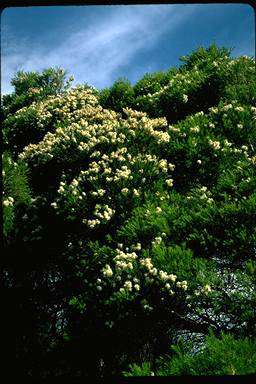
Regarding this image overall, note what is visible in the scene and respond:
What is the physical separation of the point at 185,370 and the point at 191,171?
7393 mm

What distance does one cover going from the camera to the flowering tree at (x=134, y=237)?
9734 millimetres

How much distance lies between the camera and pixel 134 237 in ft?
36.0

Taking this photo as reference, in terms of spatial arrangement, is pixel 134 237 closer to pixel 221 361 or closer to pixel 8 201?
pixel 8 201

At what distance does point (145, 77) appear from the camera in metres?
21.2

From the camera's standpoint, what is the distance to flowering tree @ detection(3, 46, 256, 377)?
31.9 ft

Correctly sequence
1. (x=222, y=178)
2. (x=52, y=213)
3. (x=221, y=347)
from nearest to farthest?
(x=221, y=347) → (x=222, y=178) → (x=52, y=213)

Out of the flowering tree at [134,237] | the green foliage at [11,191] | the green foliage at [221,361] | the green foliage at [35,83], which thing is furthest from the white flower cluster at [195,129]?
the green foliage at [35,83]

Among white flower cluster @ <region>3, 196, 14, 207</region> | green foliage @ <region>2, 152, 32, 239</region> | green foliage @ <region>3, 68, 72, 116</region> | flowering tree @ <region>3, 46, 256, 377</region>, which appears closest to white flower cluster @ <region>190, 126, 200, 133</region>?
flowering tree @ <region>3, 46, 256, 377</region>

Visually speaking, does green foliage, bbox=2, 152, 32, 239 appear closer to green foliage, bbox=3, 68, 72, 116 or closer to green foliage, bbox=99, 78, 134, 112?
green foliage, bbox=99, 78, 134, 112

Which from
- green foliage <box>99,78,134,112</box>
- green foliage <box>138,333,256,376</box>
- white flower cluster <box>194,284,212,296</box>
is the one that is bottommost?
green foliage <box>138,333,256,376</box>

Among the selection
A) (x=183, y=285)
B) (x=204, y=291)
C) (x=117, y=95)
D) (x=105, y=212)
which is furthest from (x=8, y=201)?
(x=117, y=95)

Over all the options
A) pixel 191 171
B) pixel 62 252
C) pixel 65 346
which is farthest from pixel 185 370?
pixel 191 171

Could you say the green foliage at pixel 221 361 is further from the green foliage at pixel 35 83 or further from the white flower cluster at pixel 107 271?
the green foliage at pixel 35 83

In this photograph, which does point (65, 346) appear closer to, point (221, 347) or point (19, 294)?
point (19, 294)
